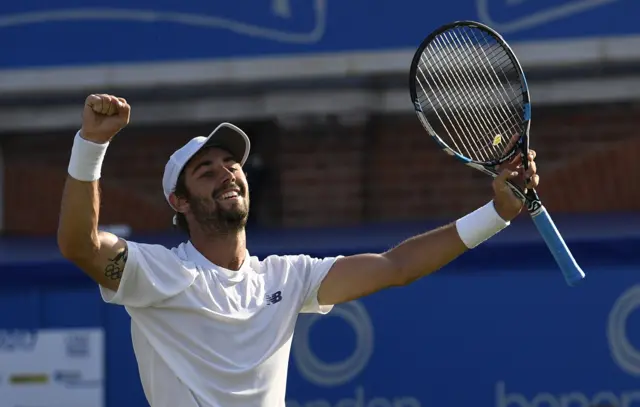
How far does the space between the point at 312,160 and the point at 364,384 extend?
5.25ft

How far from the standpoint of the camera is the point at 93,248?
3.92 meters

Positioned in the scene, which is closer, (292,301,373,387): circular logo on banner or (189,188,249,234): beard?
(189,188,249,234): beard

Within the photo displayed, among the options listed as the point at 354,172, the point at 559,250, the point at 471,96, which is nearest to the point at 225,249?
the point at 559,250

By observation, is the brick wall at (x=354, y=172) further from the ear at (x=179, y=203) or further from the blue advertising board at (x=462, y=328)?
the ear at (x=179, y=203)

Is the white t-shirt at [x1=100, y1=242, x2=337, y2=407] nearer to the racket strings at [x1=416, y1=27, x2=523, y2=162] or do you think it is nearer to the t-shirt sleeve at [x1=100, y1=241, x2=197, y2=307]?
the t-shirt sleeve at [x1=100, y1=241, x2=197, y2=307]

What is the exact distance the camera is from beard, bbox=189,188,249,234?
416 centimetres

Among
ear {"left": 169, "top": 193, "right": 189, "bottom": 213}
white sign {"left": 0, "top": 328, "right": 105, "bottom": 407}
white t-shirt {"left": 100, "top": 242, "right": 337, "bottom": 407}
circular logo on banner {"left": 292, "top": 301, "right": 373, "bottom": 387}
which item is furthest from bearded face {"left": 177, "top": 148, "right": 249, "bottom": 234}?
white sign {"left": 0, "top": 328, "right": 105, "bottom": 407}

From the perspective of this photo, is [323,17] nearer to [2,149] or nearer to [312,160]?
[312,160]

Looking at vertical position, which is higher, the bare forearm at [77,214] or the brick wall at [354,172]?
the bare forearm at [77,214]

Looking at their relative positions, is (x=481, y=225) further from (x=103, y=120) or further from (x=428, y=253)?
(x=103, y=120)

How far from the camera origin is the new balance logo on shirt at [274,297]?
420cm

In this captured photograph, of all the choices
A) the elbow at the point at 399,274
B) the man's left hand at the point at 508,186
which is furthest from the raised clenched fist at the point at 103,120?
the man's left hand at the point at 508,186

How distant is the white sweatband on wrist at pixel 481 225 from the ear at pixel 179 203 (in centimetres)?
85

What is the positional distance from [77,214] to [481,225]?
117 cm
